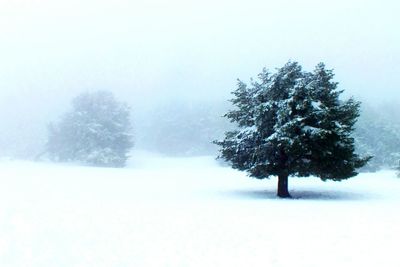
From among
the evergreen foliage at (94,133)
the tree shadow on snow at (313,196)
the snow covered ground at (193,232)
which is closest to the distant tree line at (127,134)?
the evergreen foliage at (94,133)

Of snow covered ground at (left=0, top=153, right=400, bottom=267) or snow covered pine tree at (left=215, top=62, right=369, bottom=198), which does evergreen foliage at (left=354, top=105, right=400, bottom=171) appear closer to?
snow covered pine tree at (left=215, top=62, right=369, bottom=198)

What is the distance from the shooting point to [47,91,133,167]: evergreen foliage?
6425 cm

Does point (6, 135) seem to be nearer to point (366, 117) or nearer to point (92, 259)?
point (366, 117)

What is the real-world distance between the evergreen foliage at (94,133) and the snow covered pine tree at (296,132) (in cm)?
3995

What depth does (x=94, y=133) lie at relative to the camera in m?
65.0

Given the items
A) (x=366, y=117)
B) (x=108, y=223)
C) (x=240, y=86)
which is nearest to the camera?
(x=108, y=223)

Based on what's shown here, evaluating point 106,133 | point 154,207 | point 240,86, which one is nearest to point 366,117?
point 106,133

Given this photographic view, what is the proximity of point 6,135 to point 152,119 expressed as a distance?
4036 centimetres

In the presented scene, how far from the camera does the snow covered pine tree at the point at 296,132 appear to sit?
81.3ft

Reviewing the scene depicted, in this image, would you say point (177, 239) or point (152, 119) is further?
point (152, 119)

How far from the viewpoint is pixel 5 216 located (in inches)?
711

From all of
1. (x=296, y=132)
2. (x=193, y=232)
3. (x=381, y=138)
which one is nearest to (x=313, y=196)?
(x=296, y=132)

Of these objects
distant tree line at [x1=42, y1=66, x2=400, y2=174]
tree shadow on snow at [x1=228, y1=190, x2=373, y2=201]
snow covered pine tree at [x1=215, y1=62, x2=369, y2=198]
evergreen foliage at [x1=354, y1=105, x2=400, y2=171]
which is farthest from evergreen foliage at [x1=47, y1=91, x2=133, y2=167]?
evergreen foliage at [x1=354, y1=105, x2=400, y2=171]

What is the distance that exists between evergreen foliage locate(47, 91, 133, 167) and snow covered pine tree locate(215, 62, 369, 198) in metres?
40.0
